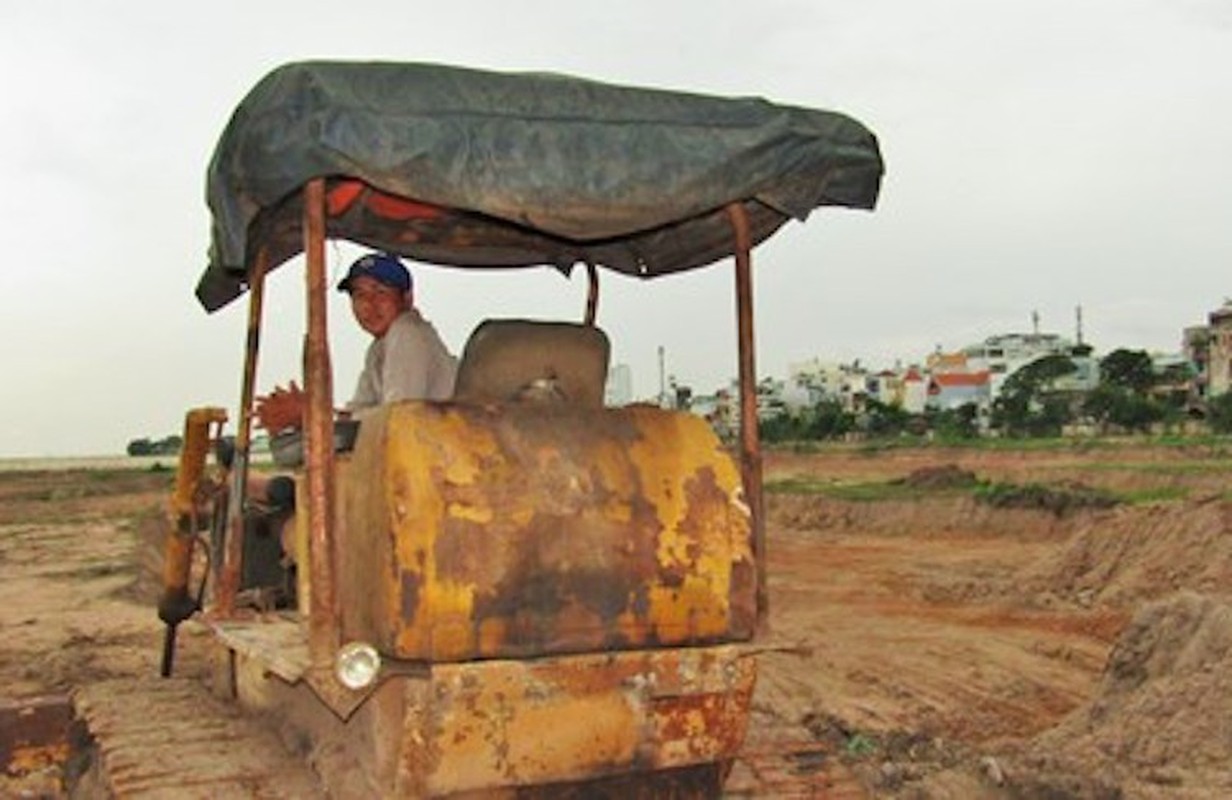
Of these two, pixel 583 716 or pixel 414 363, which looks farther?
pixel 414 363

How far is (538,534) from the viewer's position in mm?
3832

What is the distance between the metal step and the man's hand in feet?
3.42

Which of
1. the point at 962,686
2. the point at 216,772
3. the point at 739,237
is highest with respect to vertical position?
the point at 739,237

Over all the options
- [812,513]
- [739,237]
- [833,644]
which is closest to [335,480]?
[739,237]

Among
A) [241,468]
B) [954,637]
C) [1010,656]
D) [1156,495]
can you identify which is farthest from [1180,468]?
[241,468]

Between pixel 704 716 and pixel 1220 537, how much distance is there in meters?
13.6

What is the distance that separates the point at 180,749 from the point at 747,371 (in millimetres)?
2217

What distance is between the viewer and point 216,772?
4.22 meters

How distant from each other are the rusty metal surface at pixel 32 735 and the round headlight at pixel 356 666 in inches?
122

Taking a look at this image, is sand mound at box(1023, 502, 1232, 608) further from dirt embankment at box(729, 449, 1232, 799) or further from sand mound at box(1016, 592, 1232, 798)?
sand mound at box(1016, 592, 1232, 798)

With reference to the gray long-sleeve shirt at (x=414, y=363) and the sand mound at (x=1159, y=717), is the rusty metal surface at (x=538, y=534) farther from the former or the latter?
the sand mound at (x=1159, y=717)

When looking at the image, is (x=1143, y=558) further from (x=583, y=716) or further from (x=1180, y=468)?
(x=1180, y=468)

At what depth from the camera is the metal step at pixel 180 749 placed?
408 cm

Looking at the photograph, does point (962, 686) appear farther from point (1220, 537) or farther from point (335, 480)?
point (335, 480)
